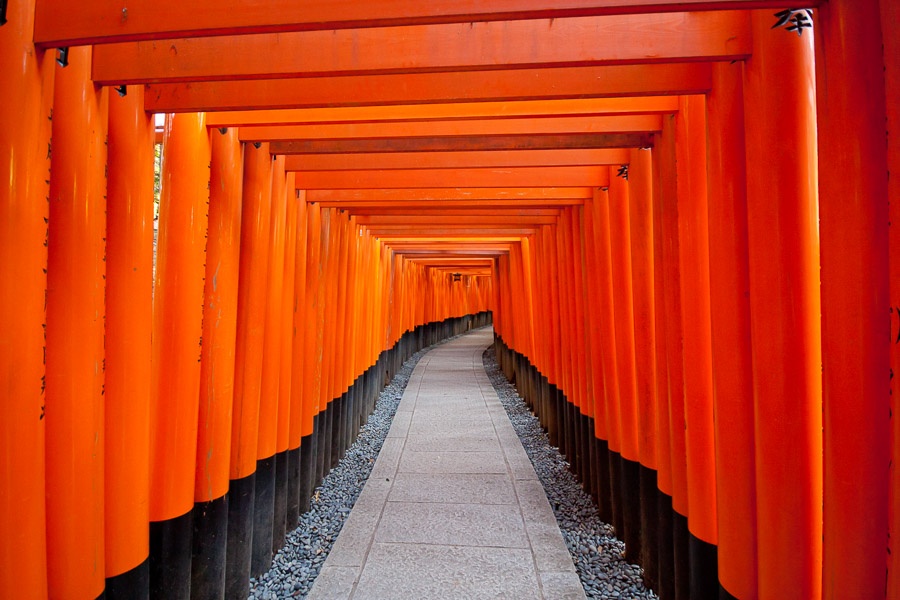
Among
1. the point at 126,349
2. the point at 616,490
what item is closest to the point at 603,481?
the point at 616,490

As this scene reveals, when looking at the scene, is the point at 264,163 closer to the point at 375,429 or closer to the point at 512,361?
the point at 375,429

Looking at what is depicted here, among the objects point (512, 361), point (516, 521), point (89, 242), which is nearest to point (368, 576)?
point (516, 521)

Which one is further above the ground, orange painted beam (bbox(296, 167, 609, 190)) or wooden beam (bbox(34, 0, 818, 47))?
orange painted beam (bbox(296, 167, 609, 190))

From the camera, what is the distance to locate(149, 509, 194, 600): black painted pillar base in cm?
261

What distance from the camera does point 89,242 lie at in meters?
1.97

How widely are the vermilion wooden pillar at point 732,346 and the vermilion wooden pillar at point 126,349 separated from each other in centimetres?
262

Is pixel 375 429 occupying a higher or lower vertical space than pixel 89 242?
lower

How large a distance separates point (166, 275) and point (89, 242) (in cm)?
74

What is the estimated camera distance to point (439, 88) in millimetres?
2334

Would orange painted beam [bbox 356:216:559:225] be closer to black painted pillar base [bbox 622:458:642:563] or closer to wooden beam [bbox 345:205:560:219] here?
wooden beam [bbox 345:205:560:219]

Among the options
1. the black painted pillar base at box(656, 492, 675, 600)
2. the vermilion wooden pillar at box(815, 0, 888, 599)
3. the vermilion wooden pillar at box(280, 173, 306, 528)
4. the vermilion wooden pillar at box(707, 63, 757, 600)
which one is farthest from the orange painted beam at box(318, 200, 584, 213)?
the vermilion wooden pillar at box(815, 0, 888, 599)

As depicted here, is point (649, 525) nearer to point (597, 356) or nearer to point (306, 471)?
point (597, 356)

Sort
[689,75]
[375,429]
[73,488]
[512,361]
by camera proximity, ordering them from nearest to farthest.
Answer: [73,488] → [689,75] → [375,429] → [512,361]

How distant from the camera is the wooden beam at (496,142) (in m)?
3.17
